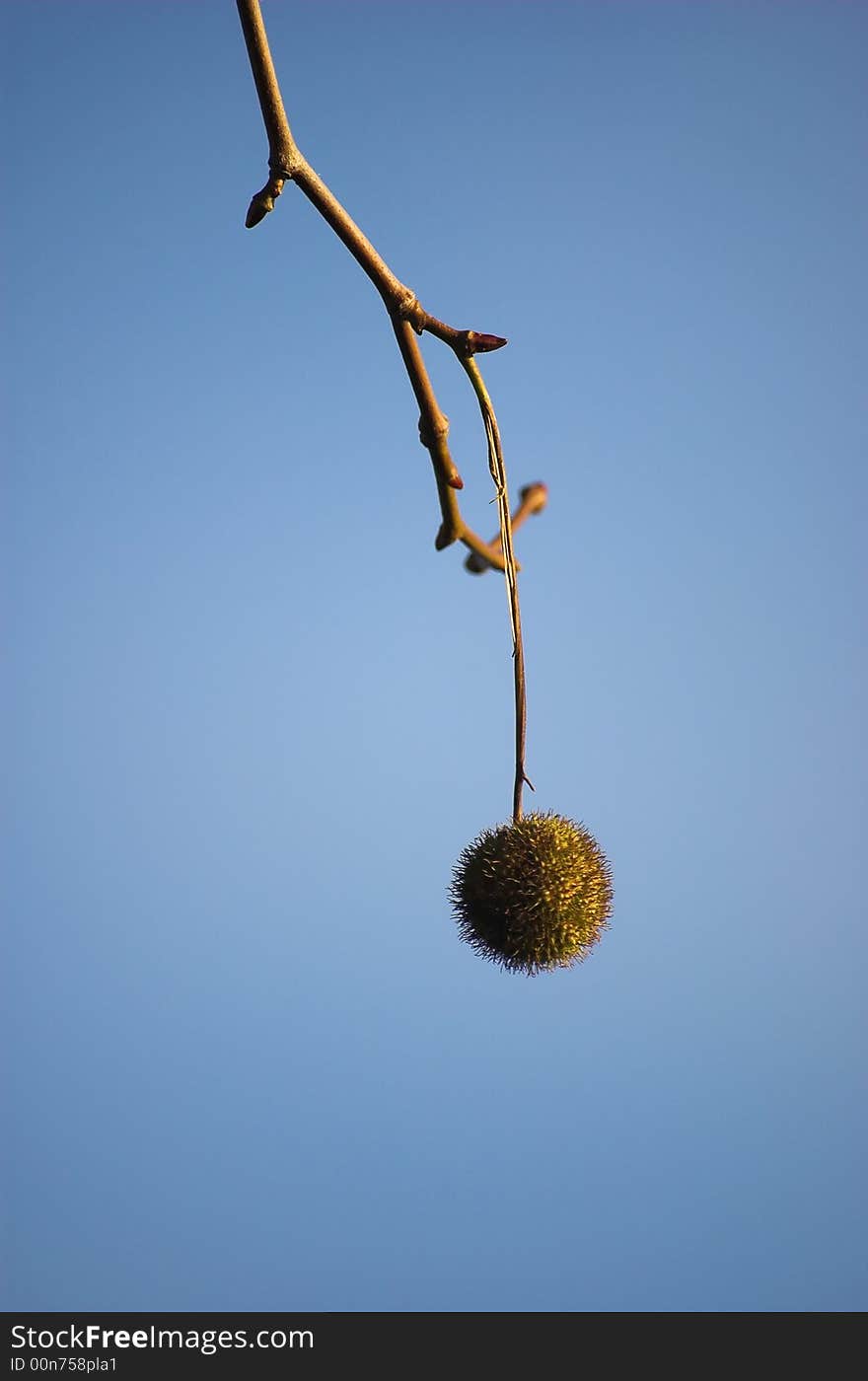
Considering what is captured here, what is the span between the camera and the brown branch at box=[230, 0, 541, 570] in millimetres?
1669

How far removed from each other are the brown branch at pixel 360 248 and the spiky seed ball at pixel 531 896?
45.7 inches

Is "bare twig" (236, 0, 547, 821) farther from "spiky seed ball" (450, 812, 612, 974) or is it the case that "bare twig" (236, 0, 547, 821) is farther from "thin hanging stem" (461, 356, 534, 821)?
"spiky seed ball" (450, 812, 612, 974)

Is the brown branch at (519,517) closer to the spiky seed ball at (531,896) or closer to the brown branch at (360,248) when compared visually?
the brown branch at (360,248)

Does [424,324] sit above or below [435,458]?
above

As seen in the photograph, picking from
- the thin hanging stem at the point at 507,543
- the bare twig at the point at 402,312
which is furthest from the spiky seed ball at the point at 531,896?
the bare twig at the point at 402,312

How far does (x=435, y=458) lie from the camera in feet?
5.98

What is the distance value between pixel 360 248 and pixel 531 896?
1588 millimetres

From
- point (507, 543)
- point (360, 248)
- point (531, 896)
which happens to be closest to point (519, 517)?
point (507, 543)

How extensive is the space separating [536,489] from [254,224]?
763mm

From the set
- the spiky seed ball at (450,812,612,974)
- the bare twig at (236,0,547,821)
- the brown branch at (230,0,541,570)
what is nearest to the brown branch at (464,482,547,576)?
the bare twig at (236,0,547,821)

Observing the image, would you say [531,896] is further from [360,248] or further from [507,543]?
[360,248]

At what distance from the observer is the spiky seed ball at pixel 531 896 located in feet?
8.76
